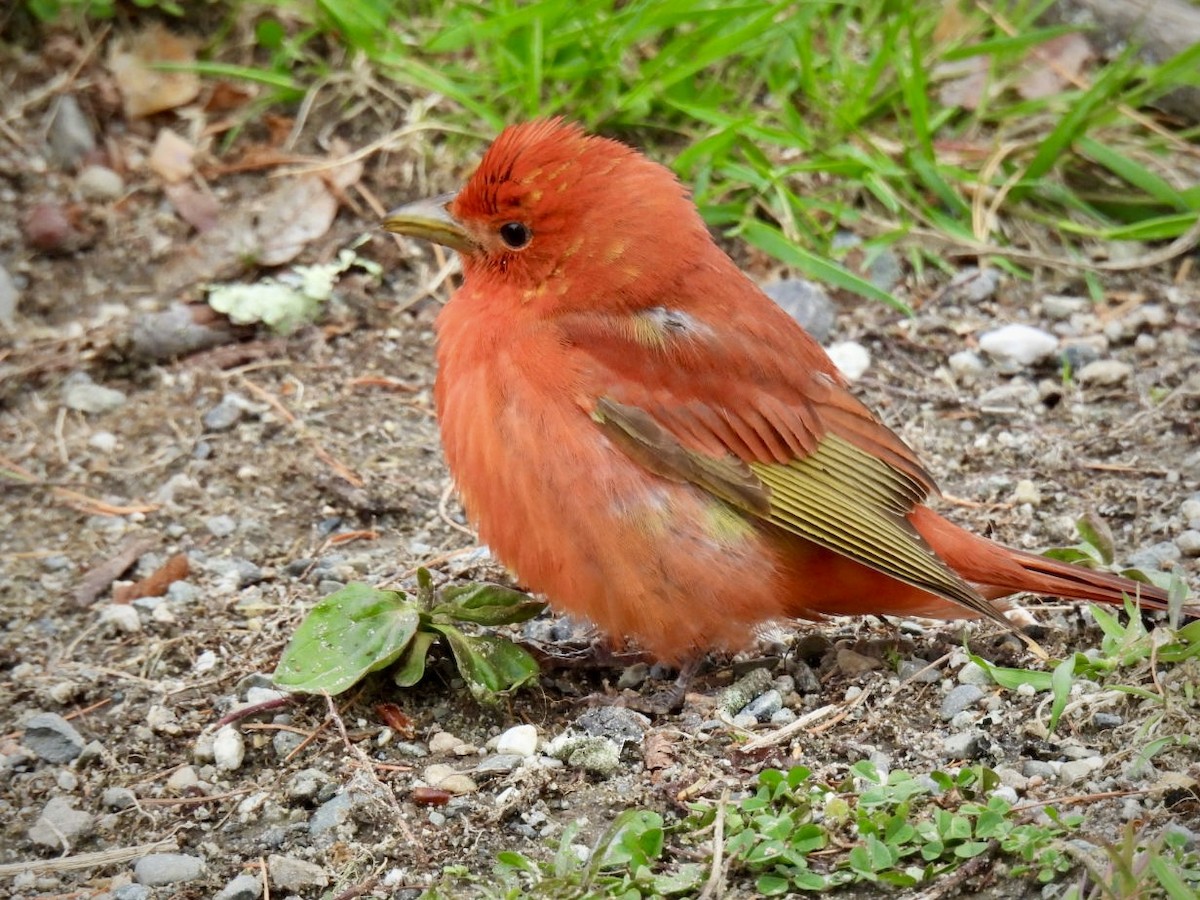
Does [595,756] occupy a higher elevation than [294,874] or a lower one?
higher

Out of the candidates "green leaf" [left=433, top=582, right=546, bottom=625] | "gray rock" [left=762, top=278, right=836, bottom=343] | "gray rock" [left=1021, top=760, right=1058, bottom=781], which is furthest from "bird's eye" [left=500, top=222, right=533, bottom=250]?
"gray rock" [left=1021, top=760, right=1058, bottom=781]

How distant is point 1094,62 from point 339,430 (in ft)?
11.5

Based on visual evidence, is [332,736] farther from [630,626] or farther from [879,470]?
[879,470]

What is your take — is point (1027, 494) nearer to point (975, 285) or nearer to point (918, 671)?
point (918, 671)

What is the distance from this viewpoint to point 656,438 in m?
3.92

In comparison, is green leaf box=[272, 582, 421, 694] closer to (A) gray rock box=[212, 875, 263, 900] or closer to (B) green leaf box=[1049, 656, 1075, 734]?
(A) gray rock box=[212, 875, 263, 900]

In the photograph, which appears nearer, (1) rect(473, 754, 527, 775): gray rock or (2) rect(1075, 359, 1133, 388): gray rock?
(1) rect(473, 754, 527, 775): gray rock

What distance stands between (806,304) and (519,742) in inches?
93.1

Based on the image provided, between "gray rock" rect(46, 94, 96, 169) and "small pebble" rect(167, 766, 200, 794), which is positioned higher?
"gray rock" rect(46, 94, 96, 169)

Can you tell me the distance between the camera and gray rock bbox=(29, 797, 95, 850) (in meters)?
3.52

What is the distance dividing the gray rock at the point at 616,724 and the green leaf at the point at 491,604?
1.10 ft

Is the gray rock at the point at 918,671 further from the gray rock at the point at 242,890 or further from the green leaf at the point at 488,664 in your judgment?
the gray rock at the point at 242,890

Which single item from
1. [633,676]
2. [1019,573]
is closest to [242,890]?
[633,676]

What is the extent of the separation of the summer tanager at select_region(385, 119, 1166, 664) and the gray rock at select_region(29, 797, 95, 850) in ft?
3.77
